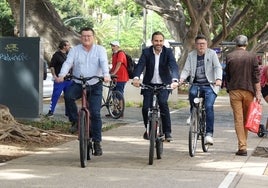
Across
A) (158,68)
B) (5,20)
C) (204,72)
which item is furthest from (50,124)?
(5,20)

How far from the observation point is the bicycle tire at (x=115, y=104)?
16094 millimetres

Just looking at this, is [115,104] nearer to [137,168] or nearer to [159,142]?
[159,142]

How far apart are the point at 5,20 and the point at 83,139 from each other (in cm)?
4579

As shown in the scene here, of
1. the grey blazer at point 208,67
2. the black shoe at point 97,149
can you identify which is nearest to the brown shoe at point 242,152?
the grey blazer at point 208,67

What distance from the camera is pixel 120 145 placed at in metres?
A: 11.3

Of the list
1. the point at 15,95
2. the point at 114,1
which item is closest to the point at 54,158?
the point at 15,95

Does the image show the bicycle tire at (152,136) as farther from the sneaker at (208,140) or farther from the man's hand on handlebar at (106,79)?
the sneaker at (208,140)

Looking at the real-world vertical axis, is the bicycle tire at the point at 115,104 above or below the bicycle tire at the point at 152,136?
below

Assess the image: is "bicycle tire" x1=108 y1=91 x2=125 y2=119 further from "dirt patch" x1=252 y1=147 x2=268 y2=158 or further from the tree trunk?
"dirt patch" x1=252 y1=147 x2=268 y2=158

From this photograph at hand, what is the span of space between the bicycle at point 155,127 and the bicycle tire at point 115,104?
6.40 meters

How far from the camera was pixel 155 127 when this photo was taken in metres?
9.12

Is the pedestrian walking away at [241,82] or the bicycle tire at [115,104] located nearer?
the pedestrian walking away at [241,82]

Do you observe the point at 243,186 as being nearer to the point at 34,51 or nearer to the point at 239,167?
the point at 239,167

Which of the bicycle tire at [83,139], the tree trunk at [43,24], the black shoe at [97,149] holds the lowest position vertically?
the black shoe at [97,149]
